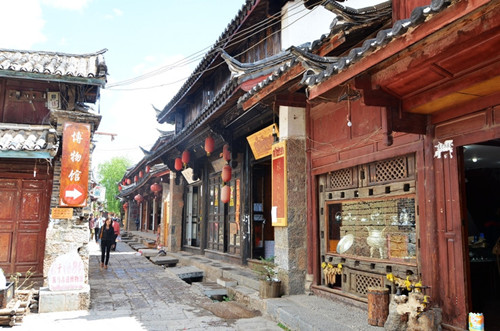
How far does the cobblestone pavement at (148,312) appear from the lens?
604 cm

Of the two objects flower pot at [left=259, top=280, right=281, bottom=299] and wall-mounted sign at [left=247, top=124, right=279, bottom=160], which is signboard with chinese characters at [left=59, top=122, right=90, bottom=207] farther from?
flower pot at [left=259, top=280, right=281, bottom=299]

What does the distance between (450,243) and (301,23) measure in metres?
5.62

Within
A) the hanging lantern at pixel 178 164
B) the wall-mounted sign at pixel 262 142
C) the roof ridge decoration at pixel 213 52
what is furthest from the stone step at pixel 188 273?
the roof ridge decoration at pixel 213 52

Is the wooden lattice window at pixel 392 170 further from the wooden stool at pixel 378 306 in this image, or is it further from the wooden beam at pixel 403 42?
the wooden beam at pixel 403 42

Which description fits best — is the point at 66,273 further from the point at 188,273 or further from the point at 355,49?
the point at 355,49

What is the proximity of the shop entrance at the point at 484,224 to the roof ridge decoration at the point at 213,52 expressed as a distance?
5.54 meters

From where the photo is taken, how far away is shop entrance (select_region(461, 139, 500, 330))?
6297mm

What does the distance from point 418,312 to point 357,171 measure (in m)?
2.36

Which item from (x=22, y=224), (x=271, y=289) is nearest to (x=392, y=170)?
(x=271, y=289)

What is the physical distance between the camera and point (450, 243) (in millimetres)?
4352

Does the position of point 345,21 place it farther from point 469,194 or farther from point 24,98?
point 24,98

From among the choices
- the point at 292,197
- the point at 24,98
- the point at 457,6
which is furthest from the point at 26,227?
the point at 457,6

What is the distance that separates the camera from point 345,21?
517 centimetres

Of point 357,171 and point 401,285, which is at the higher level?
point 357,171
